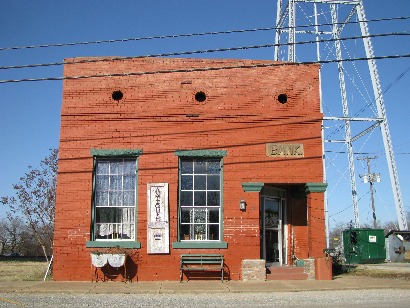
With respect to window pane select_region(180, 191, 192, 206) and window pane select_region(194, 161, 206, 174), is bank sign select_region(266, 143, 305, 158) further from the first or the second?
window pane select_region(180, 191, 192, 206)

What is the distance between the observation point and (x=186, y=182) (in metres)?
15.4

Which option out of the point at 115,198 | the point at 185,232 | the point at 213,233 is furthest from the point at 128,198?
the point at 213,233

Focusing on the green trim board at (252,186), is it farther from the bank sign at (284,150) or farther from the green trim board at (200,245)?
the green trim board at (200,245)

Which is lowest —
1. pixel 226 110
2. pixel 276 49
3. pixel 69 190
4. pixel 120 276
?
pixel 120 276

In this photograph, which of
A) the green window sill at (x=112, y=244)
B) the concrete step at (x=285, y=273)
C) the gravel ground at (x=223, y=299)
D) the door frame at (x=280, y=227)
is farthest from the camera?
the door frame at (x=280, y=227)

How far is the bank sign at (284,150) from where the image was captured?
51.0 ft

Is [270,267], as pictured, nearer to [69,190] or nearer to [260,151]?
[260,151]

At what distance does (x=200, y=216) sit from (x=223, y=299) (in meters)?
4.17

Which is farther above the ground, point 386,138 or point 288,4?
point 288,4

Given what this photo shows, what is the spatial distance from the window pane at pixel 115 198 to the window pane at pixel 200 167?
2565 mm

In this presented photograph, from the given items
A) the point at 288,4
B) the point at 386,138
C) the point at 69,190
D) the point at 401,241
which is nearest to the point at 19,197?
the point at 69,190

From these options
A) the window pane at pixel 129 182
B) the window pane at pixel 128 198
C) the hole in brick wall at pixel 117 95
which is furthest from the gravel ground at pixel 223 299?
the hole in brick wall at pixel 117 95

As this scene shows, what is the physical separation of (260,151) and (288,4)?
11567 mm

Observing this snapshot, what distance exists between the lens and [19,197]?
28.6 metres
